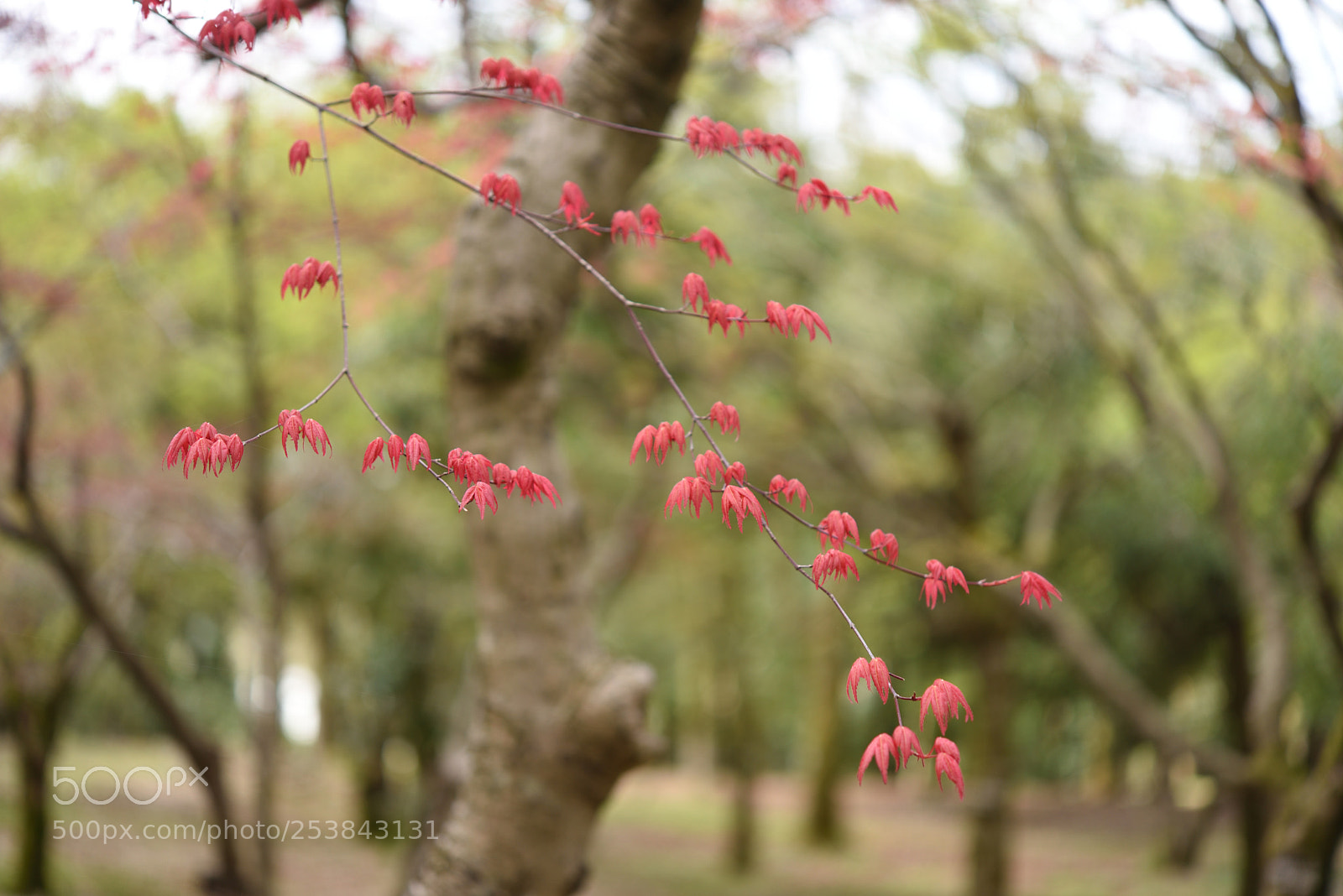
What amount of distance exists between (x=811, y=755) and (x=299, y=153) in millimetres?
13253

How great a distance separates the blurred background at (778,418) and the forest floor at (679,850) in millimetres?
106

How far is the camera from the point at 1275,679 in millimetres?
6008

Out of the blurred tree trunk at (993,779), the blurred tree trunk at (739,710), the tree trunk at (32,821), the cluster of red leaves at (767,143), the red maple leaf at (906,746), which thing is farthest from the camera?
the blurred tree trunk at (739,710)

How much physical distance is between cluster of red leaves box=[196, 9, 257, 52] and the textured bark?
3.78ft

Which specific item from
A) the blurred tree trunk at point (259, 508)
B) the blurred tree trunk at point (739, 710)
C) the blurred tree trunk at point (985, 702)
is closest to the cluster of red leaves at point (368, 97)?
the blurred tree trunk at point (259, 508)

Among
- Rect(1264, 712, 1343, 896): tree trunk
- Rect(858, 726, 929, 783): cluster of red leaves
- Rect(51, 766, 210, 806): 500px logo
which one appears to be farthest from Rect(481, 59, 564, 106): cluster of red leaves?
Rect(51, 766, 210, 806): 500px logo

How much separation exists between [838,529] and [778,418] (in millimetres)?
7657

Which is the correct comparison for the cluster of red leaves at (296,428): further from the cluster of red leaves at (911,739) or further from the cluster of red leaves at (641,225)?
the cluster of red leaves at (911,739)

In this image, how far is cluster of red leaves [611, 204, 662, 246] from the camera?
2.30 metres

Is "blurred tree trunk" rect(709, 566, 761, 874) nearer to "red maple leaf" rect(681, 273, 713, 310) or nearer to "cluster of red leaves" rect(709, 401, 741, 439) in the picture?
"cluster of red leaves" rect(709, 401, 741, 439)

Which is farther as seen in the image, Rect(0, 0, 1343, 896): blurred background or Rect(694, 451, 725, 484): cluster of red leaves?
Rect(0, 0, 1343, 896): blurred background

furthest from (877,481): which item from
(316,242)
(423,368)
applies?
(316,242)

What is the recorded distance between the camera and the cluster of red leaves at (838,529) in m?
2.00

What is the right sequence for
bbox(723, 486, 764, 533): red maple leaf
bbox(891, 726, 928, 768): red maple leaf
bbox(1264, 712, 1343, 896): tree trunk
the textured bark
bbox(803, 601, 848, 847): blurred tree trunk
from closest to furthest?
bbox(891, 726, 928, 768): red maple leaf → bbox(723, 486, 764, 533): red maple leaf → the textured bark → bbox(1264, 712, 1343, 896): tree trunk → bbox(803, 601, 848, 847): blurred tree trunk
